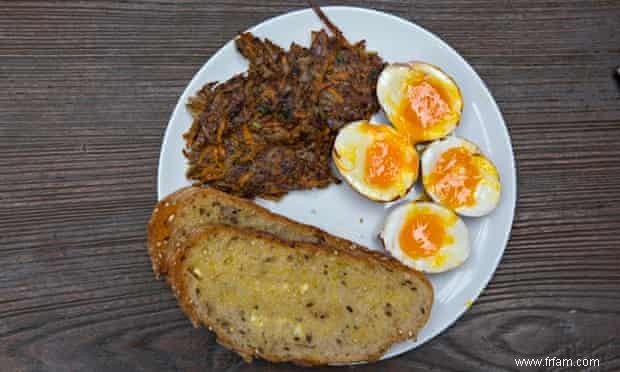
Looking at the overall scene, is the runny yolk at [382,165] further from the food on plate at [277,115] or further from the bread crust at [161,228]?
the bread crust at [161,228]

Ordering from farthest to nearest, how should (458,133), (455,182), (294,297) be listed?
(458,133)
(455,182)
(294,297)

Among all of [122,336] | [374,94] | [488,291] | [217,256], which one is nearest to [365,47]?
[374,94]

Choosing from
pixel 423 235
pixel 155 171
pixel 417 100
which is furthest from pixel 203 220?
pixel 417 100

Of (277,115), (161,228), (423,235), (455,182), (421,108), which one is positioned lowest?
(161,228)

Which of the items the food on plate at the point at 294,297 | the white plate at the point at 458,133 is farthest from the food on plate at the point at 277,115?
the food on plate at the point at 294,297

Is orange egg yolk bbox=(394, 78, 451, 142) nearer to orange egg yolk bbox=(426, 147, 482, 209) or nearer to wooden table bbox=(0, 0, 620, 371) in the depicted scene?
orange egg yolk bbox=(426, 147, 482, 209)

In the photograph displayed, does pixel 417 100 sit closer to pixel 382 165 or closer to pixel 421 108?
pixel 421 108
